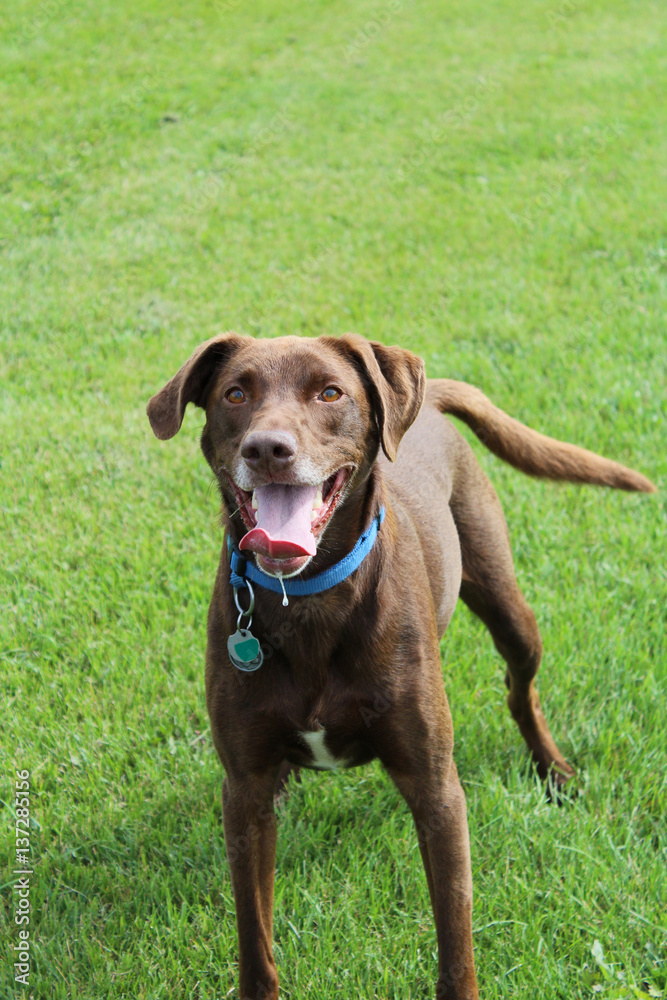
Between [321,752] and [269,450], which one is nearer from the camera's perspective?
[269,450]

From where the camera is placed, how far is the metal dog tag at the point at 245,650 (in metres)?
2.31

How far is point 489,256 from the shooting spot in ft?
23.8

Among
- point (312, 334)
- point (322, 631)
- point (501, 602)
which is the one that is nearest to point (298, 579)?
point (322, 631)

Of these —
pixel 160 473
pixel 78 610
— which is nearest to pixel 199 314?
pixel 160 473

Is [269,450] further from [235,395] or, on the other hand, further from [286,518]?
[235,395]

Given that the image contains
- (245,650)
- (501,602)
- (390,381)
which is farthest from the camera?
(501,602)

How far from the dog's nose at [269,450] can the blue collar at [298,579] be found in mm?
342

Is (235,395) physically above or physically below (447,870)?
above

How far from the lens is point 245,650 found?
2.32 meters

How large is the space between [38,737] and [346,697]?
1.56 m

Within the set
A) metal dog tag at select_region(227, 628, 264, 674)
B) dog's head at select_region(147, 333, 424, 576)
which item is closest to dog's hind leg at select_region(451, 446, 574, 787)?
dog's head at select_region(147, 333, 424, 576)

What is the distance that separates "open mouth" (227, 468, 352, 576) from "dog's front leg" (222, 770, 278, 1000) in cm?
69

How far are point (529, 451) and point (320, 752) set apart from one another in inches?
60.1

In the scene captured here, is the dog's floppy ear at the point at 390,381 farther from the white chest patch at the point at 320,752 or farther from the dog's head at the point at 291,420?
A: the white chest patch at the point at 320,752
